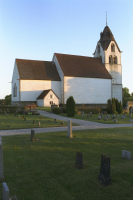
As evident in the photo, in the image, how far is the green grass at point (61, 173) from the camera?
416 centimetres

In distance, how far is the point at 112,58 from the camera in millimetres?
45094

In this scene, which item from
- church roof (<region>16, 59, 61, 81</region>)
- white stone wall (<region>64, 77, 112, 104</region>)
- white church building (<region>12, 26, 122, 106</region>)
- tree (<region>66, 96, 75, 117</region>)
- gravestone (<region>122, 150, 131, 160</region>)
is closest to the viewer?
gravestone (<region>122, 150, 131, 160</region>)

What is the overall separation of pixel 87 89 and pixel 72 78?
14.1ft

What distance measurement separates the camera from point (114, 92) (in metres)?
44.3

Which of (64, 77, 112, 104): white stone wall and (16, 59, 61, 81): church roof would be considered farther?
(64, 77, 112, 104): white stone wall

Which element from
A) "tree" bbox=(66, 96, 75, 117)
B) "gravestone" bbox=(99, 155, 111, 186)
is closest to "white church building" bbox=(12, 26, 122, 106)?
"tree" bbox=(66, 96, 75, 117)

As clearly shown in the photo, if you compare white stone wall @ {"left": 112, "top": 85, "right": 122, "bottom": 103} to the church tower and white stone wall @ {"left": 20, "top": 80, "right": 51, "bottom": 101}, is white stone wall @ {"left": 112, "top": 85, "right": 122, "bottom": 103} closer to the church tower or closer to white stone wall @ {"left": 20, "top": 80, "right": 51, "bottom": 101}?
the church tower

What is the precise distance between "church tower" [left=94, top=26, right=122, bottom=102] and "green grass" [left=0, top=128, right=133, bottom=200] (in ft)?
125

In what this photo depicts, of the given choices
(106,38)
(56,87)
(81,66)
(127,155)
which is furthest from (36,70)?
(127,155)

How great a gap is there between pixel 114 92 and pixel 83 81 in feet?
30.2

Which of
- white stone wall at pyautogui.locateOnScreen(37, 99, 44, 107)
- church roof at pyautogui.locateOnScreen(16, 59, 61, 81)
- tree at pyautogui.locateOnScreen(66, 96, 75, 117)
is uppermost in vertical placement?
church roof at pyautogui.locateOnScreen(16, 59, 61, 81)

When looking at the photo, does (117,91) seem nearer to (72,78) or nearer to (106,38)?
(72,78)

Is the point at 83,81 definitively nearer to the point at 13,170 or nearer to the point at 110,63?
the point at 110,63

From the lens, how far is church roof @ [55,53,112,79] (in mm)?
39866
